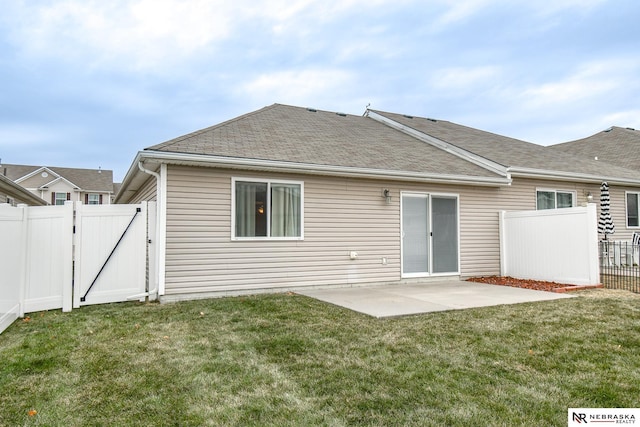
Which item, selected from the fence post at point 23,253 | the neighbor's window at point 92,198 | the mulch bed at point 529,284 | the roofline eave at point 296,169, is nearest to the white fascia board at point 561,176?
the roofline eave at point 296,169

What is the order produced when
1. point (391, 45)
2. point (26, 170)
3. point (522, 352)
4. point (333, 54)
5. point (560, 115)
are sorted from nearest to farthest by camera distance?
point (522, 352) → point (391, 45) → point (333, 54) → point (560, 115) → point (26, 170)

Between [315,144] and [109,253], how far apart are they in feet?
15.8

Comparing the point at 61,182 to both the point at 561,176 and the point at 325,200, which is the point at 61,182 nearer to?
the point at 325,200

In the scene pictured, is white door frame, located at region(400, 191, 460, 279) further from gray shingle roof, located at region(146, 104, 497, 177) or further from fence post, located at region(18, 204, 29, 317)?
fence post, located at region(18, 204, 29, 317)

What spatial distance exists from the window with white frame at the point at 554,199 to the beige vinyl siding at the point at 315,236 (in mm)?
702

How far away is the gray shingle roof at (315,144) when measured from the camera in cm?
755

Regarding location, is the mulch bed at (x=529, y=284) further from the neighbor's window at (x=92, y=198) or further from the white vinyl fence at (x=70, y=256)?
the neighbor's window at (x=92, y=198)

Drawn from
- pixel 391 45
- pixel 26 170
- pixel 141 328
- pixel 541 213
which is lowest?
pixel 141 328

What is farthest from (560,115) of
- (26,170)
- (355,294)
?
(26,170)

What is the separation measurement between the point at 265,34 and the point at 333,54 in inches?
168

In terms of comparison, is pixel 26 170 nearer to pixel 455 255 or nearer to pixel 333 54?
pixel 333 54

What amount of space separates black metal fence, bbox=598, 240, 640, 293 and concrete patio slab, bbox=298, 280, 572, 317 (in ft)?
7.11

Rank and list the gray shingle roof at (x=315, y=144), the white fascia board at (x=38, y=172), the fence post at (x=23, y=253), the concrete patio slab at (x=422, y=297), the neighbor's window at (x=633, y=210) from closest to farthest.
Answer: the fence post at (x=23, y=253)
the concrete patio slab at (x=422, y=297)
the gray shingle roof at (x=315, y=144)
the neighbor's window at (x=633, y=210)
the white fascia board at (x=38, y=172)

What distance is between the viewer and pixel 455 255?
31.1 ft
